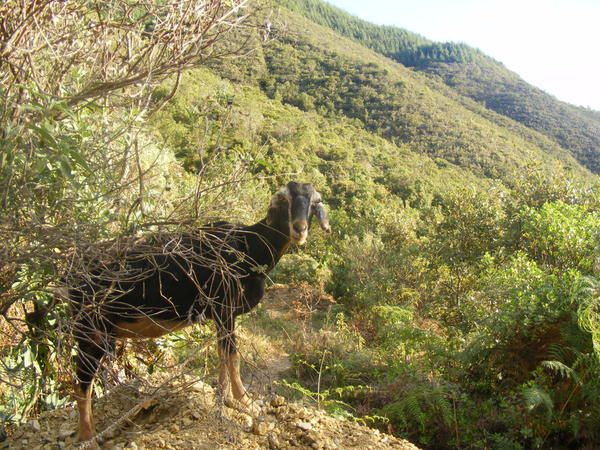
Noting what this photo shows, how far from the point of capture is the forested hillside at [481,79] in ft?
161

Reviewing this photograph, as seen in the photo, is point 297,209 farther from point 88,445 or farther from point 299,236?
point 88,445

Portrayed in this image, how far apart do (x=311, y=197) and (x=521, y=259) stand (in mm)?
4816

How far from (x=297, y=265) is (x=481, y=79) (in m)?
57.6

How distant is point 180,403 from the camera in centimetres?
388

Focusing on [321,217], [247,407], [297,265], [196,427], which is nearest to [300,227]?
[321,217]

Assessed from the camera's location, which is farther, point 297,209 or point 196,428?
point 297,209

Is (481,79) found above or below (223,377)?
above

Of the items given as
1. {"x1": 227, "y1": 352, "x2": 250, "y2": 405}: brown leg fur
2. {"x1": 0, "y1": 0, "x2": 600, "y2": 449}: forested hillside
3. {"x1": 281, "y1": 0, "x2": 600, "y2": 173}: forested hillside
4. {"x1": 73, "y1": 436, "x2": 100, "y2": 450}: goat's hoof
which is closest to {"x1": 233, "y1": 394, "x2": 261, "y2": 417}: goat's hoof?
{"x1": 227, "y1": 352, "x2": 250, "y2": 405}: brown leg fur

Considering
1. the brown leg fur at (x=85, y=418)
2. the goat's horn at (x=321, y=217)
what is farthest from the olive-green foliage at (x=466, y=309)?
the brown leg fur at (x=85, y=418)

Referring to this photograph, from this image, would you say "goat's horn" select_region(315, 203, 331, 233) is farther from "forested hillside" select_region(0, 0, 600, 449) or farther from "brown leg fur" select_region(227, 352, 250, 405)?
"brown leg fur" select_region(227, 352, 250, 405)

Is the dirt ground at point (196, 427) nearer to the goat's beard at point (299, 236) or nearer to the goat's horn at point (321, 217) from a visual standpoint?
the goat's beard at point (299, 236)

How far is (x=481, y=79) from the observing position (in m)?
64.8

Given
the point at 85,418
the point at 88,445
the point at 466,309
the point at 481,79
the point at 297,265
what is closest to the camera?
the point at 88,445

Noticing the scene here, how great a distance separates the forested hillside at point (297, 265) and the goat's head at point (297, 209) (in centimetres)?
24
